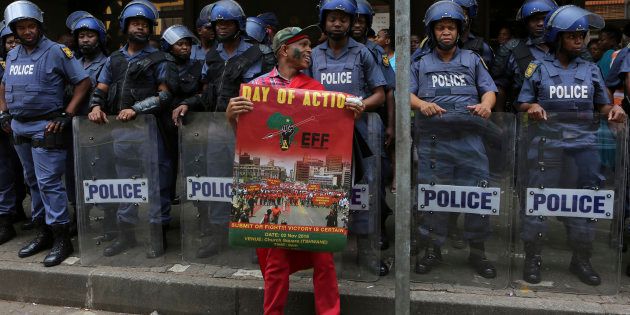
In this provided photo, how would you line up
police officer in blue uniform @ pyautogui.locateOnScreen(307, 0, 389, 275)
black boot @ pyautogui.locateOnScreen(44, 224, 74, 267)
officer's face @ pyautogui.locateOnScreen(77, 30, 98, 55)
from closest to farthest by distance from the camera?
police officer in blue uniform @ pyautogui.locateOnScreen(307, 0, 389, 275), black boot @ pyautogui.locateOnScreen(44, 224, 74, 267), officer's face @ pyautogui.locateOnScreen(77, 30, 98, 55)

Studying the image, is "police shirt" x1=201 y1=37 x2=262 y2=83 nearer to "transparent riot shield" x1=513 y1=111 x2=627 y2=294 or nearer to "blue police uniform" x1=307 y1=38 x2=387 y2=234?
"blue police uniform" x1=307 y1=38 x2=387 y2=234

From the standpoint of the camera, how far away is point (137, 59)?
14.9ft

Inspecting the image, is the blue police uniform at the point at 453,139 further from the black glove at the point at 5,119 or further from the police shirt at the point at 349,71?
the black glove at the point at 5,119

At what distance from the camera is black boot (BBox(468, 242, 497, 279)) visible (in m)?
3.80

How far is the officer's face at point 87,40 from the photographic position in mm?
5289

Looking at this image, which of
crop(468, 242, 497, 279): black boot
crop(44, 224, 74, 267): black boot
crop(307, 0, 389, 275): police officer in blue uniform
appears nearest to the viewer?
crop(468, 242, 497, 279): black boot

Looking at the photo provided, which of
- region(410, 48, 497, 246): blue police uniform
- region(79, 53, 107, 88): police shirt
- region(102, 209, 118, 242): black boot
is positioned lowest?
region(102, 209, 118, 242): black boot

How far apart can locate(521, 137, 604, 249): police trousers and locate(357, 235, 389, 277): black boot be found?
1.07m

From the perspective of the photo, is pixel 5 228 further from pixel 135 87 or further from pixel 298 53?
pixel 298 53

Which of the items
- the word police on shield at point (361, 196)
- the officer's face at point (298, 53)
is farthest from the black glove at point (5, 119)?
the word police on shield at point (361, 196)

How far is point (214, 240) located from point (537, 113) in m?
2.51

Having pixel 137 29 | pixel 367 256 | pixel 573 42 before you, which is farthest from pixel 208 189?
pixel 573 42

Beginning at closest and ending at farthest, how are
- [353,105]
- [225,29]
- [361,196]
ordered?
1. [353,105]
2. [361,196]
3. [225,29]

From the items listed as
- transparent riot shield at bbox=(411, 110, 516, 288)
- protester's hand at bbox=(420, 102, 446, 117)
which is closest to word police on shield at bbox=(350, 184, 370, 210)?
transparent riot shield at bbox=(411, 110, 516, 288)
